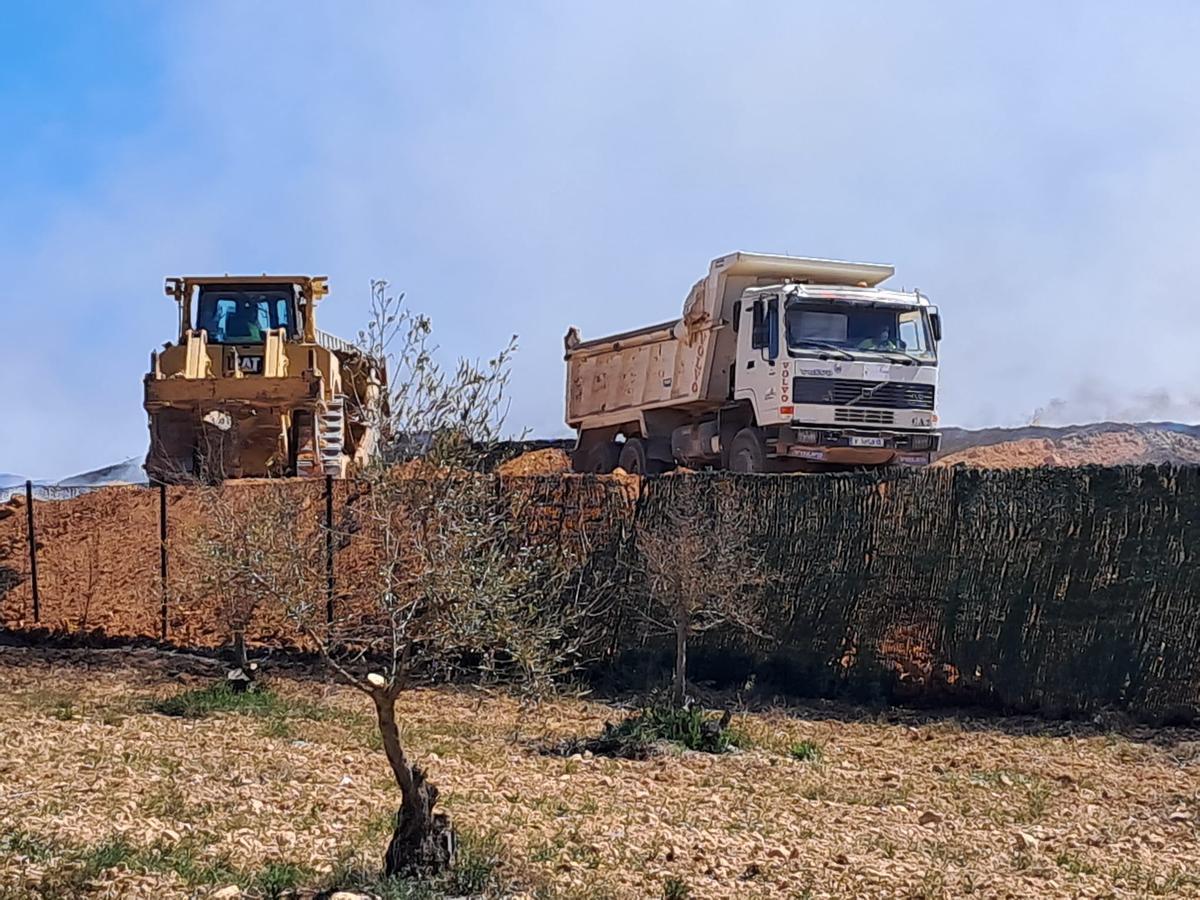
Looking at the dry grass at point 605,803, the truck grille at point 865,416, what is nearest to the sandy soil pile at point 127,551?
the dry grass at point 605,803

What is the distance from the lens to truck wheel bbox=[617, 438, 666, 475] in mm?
20625

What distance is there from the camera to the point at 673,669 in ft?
44.9

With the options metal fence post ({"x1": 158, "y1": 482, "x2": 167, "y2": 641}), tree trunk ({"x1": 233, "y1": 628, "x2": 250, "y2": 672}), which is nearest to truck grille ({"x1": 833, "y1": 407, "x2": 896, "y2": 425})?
tree trunk ({"x1": 233, "y1": 628, "x2": 250, "y2": 672})

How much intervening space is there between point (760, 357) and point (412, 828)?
1181 cm

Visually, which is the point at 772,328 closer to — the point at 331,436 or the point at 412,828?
the point at 331,436

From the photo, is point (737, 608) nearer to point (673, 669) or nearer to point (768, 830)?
point (673, 669)

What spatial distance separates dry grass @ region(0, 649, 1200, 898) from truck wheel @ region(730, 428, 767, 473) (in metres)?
5.53

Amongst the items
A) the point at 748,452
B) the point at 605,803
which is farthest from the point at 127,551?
the point at 605,803

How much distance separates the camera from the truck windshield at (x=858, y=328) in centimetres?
1723

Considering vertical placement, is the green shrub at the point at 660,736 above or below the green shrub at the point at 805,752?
above

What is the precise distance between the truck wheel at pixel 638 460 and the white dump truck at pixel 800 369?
0.77 meters

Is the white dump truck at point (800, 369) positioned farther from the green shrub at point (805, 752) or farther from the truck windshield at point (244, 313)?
the green shrub at point (805, 752)

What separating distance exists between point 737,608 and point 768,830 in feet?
16.4

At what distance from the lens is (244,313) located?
1988 centimetres
